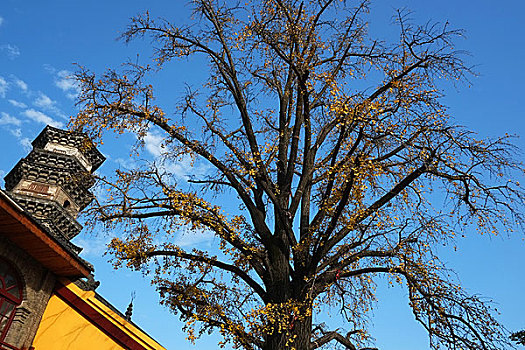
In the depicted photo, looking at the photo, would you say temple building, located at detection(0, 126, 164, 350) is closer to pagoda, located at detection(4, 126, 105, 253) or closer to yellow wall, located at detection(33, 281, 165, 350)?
yellow wall, located at detection(33, 281, 165, 350)

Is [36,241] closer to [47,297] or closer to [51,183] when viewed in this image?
[47,297]

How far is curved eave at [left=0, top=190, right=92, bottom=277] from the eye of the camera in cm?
833

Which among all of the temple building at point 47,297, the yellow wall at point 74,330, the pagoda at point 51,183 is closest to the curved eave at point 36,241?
the temple building at point 47,297

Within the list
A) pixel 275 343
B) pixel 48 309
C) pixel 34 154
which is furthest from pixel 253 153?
pixel 34 154

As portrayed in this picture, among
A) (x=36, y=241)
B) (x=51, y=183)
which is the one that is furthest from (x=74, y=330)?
(x=51, y=183)

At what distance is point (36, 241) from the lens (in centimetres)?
903

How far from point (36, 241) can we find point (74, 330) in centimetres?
234

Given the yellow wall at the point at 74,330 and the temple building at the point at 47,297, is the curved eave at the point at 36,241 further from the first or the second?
the yellow wall at the point at 74,330

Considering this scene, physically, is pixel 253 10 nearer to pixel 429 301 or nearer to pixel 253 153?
pixel 253 153

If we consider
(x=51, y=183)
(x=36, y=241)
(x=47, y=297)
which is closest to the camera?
(x=36, y=241)

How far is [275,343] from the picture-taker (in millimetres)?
8016

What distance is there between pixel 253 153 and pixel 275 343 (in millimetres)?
4733

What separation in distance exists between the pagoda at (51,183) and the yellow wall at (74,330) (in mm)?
17752

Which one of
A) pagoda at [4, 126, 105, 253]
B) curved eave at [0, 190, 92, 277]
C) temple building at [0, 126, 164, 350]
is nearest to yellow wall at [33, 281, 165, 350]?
temple building at [0, 126, 164, 350]
